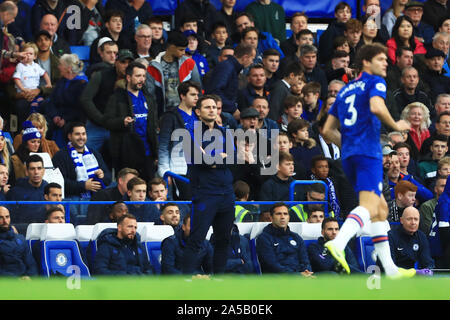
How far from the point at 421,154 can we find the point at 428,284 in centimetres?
660

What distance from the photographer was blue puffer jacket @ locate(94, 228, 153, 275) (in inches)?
453

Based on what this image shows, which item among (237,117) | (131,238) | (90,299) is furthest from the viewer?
(237,117)

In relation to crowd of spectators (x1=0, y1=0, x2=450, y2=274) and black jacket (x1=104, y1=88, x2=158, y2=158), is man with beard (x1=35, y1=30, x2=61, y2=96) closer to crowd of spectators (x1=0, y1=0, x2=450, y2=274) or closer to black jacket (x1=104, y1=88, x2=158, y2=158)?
crowd of spectators (x1=0, y1=0, x2=450, y2=274)

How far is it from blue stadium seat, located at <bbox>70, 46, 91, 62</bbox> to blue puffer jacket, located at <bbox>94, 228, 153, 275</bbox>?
18.0 feet

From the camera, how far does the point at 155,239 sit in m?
12.2

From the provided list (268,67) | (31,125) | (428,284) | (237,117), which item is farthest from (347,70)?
(428,284)

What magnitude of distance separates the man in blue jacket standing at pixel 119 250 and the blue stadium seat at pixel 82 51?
5.49 m

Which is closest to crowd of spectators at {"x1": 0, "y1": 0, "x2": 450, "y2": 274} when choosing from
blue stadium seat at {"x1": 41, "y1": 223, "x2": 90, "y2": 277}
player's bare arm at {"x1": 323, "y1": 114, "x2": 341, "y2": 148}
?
blue stadium seat at {"x1": 41, "y1": 223, "x2": 90, "y2": 277}

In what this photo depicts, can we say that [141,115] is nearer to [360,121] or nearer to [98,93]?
[98,93]

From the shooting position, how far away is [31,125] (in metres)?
14.0

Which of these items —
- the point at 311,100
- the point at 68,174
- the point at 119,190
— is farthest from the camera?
the point at 311,100

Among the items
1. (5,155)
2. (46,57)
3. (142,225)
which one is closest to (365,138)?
(142,225)

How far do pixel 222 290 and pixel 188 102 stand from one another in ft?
12.3

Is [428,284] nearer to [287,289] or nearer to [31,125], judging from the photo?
[287,289]
